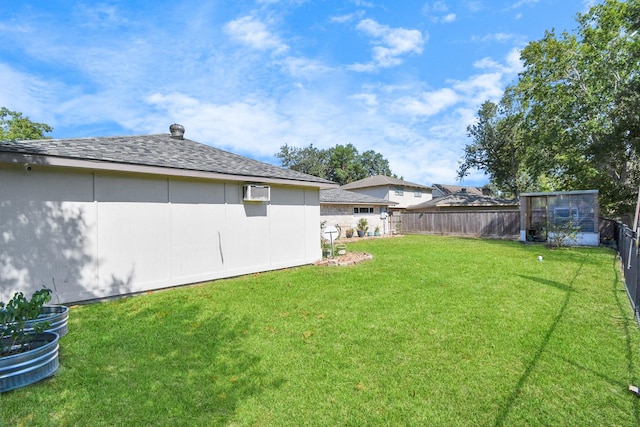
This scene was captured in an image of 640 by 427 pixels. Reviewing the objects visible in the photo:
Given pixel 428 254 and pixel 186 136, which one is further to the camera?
pixel 428 254

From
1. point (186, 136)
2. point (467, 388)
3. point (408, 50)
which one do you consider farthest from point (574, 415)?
point (408, 50)

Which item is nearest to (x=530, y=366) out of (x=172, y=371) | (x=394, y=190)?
(x=172, y=371)

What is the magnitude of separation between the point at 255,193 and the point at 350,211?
12132 millimetres

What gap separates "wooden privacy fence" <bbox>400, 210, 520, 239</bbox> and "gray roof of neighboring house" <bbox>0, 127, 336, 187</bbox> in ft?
45.2

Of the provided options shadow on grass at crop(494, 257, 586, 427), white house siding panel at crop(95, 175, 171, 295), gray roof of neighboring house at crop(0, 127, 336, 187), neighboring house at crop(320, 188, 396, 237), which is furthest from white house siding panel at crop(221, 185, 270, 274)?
neighboring house at crop(320, 188, 396, 237)

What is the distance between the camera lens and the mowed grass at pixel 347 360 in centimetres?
244

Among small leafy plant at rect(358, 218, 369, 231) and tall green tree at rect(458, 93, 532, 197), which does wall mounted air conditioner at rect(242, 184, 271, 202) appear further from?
tall green tree at rect(458, 93, 532, 197)

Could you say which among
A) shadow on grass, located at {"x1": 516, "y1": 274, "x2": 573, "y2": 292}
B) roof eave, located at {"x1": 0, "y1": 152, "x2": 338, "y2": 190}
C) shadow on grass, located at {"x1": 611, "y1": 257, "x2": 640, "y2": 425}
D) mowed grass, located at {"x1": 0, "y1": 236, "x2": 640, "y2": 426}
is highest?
roof eave, located at {"x1": 0, "y1": 152, "x2": 338, "y2": 190}

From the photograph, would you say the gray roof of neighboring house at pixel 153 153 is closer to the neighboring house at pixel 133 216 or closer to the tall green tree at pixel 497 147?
the neighboring house at pixel 133 216

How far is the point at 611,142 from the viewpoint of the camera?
15.1 meters

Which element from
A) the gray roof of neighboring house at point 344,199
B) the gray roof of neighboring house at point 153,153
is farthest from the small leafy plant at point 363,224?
the gray roof of neighboring house at point 153,153

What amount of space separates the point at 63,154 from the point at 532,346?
7647 millimetres

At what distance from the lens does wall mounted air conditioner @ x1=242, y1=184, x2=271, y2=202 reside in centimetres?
754

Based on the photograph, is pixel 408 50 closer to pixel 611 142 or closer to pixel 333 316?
pixel 333 316
